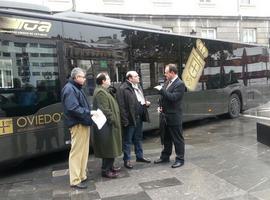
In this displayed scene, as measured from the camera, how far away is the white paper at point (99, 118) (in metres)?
6.62

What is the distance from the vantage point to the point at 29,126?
25.0ft

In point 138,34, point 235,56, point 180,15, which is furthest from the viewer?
point 180,15

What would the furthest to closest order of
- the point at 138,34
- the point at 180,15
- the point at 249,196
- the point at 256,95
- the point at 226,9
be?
1. the point at 226,9
2. the point at 180,15
3. the point at 256,95
4. the point at 138,34
5. the point at 249,196

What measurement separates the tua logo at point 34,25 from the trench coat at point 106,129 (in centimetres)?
190

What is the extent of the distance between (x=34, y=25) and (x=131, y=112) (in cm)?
238

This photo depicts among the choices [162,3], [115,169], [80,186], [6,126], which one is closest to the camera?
[80,186]

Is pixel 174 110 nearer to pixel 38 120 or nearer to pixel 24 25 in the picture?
pixel 38 120

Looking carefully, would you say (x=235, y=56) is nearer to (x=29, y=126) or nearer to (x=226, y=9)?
(x=29, y=126)

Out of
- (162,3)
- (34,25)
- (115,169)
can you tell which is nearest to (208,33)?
(162,3)

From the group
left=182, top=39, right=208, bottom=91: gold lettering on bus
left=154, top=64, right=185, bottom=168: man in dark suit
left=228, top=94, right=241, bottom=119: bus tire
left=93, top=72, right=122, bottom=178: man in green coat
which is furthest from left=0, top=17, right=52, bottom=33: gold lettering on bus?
left=228, top=94, right=241, bottom=119: bus tire

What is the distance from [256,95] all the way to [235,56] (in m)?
1.90

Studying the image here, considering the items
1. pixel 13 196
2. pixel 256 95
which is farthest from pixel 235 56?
pixel 13 196

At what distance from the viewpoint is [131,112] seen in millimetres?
7402

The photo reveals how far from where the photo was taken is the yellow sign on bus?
23.6 feet
